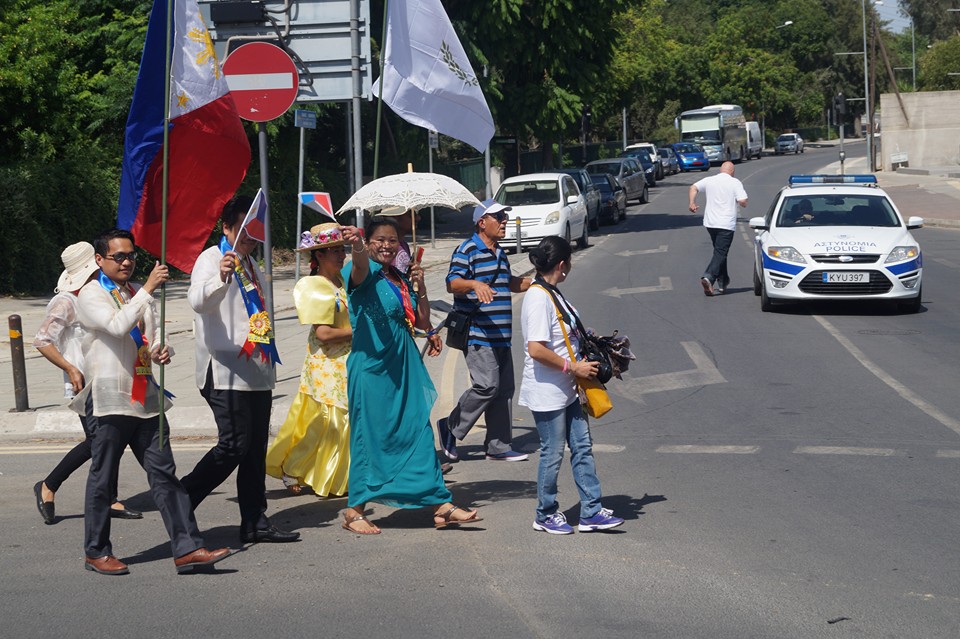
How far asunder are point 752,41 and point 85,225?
89.7m

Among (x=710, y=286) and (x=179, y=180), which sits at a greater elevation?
(x=179, y=180)

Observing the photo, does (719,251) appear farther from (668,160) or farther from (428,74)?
(668,160)

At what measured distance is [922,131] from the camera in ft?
195

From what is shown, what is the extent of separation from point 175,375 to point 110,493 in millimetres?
6213

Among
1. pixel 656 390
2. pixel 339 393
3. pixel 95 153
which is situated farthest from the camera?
pixel 95 153

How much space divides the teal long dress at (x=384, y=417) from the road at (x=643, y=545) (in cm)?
28

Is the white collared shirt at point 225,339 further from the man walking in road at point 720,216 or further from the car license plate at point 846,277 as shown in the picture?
the man walking in road at point 720,216

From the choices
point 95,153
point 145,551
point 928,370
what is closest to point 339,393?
point 145,551

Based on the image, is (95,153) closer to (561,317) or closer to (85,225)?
(85,225)

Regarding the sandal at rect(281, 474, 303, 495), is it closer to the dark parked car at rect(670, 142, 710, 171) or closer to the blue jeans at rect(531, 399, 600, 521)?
the blue jeans at rect(531, 399, 600, 521)

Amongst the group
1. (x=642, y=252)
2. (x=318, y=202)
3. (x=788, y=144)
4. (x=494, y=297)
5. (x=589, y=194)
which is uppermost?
(x=788, y=144)

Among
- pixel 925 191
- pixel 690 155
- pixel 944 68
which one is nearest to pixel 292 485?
pixel 925 191

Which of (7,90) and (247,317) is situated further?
(7,90)

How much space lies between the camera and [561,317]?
630 cm
